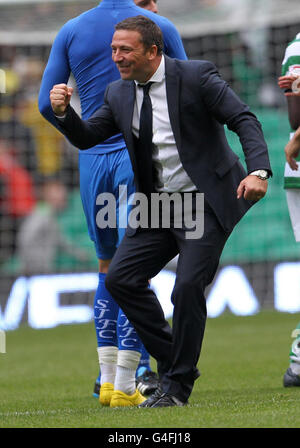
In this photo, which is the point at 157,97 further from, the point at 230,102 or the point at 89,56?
the point at 89,56

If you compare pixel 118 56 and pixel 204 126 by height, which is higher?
pixel 118 56

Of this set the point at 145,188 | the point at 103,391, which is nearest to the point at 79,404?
the point at 103,391

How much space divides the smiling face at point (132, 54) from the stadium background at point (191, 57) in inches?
251

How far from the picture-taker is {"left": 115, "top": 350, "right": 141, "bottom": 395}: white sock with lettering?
4.79 metres

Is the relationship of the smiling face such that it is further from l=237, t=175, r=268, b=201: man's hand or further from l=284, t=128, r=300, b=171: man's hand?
l=284, t=128, r=300, b=171: man's hand

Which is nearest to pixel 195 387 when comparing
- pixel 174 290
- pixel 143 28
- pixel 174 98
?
pixel 174 290

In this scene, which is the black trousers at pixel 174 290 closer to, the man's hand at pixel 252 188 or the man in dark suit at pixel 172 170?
the man in dark suit at pixel 172 170

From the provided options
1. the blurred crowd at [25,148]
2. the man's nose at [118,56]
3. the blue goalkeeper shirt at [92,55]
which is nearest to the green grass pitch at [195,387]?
the blue goalkeeper shirt at [92,55]

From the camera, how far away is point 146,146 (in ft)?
14.6

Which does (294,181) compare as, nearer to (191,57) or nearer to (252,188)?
(252,188)

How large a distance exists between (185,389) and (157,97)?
4.21 ft

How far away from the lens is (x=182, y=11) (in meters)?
11.9

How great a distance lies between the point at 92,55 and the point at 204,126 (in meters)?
0.97

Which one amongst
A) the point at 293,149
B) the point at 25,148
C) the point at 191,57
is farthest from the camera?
the point at 25,148
